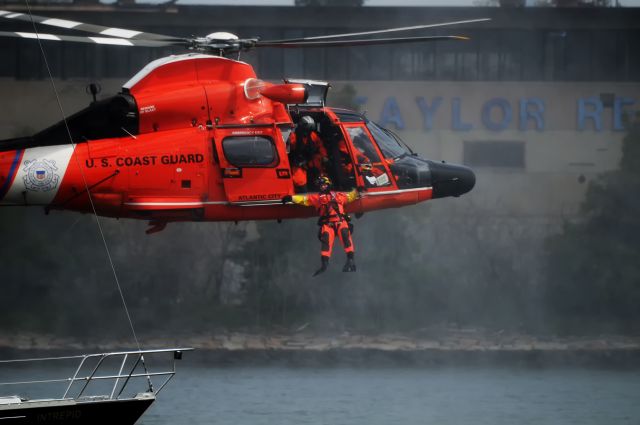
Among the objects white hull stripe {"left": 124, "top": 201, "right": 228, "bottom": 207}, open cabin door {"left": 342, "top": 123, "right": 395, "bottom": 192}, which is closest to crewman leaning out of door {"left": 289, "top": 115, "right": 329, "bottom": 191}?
open cabin door {"left": 342, "top": 123, "right": 395, "bottom": 192}

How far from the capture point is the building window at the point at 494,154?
2042 inches

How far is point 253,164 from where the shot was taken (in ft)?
86.9

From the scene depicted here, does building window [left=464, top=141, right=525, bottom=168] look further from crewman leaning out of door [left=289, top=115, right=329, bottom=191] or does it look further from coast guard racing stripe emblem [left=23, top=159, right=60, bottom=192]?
coast guard racing stripe emblem [left=23, top=159, right=60, bottom=192]

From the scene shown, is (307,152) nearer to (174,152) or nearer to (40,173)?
(174,152)

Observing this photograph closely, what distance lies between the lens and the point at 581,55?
5044cm

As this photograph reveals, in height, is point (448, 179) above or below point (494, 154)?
above

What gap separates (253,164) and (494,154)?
1037 inches

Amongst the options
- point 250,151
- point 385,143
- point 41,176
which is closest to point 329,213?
point 250,151

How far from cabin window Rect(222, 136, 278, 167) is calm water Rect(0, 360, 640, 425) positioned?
15.0 meters

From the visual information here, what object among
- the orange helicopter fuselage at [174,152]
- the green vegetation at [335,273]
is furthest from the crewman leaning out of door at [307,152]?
the green vegetation at [335,273]

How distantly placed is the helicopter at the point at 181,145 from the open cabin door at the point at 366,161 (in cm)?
4

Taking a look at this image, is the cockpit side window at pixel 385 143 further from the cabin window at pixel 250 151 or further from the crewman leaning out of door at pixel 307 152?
the cabin window at pixel 250 151

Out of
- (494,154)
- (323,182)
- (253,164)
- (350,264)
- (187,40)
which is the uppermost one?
(187,40)

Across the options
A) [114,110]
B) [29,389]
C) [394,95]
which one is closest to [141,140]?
[114,110]
